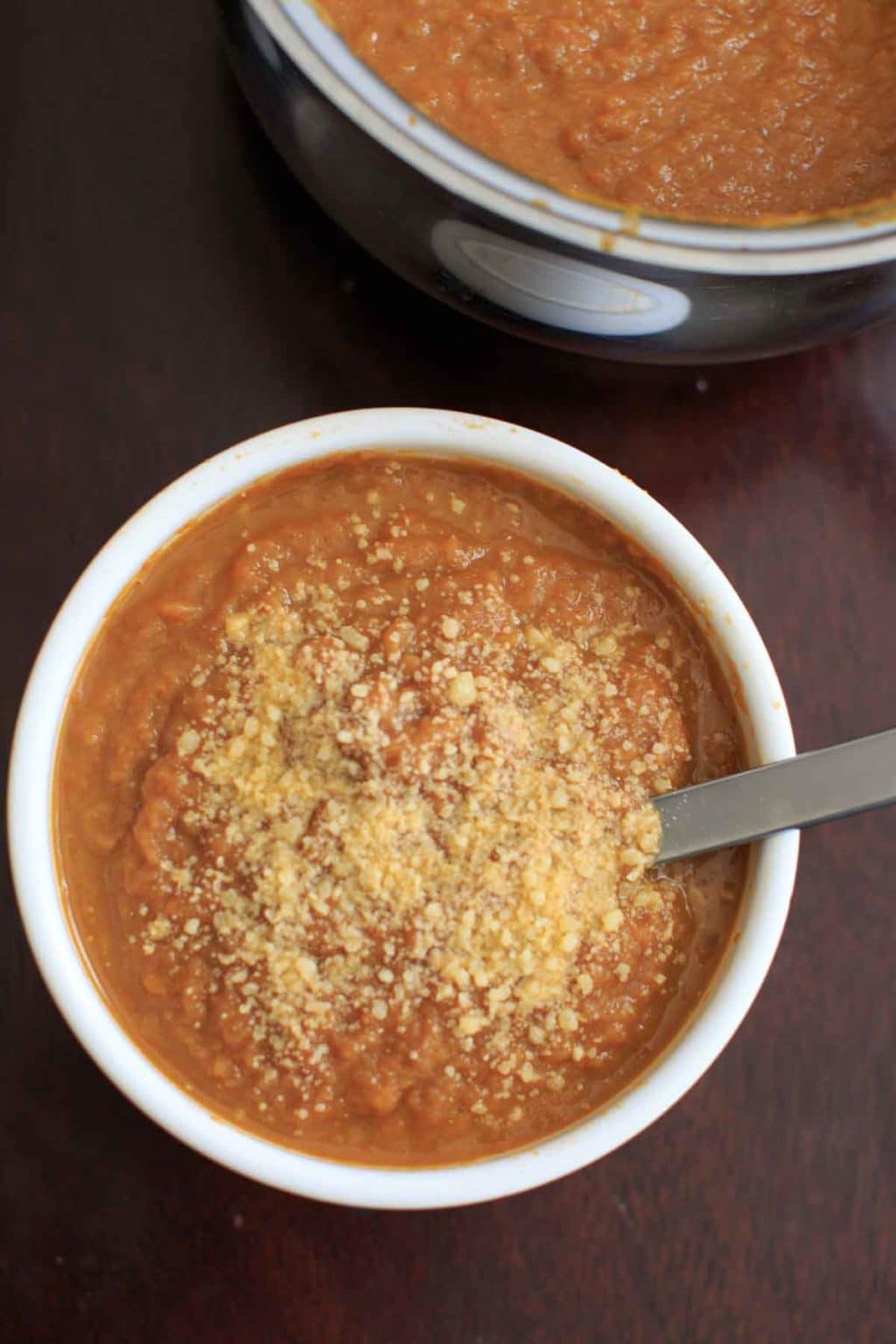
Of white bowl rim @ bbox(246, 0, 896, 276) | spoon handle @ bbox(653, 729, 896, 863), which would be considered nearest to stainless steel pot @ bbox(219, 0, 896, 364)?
white bowl rim @ bbox(246, 0, 896, 276)

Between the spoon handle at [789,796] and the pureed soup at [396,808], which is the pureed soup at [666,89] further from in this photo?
the spoon handle at [789,796]

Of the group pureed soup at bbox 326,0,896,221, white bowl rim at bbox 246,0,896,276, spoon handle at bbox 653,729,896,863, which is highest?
pureed soup at bbox 326,0,896,221

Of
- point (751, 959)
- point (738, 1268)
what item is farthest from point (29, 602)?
point (738, 1268)

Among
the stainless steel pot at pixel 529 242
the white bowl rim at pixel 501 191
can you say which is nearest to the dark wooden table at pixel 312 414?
the stainless steel pot at pixel 529 242

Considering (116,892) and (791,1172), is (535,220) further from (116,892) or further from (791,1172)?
(791,1172)

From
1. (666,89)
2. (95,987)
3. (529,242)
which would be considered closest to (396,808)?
(95,987)

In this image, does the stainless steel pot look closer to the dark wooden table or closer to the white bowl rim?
the white bowl rim
